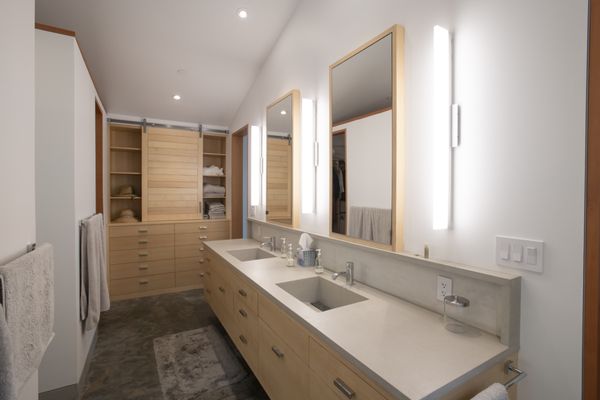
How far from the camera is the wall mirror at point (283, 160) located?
2.44 meters

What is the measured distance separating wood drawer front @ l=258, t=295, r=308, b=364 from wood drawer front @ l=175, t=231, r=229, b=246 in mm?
2634

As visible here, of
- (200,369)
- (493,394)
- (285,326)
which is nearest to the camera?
(493,394)

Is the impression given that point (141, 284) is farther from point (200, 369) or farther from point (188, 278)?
point (200, 369)

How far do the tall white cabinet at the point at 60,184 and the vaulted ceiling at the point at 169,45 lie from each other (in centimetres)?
68

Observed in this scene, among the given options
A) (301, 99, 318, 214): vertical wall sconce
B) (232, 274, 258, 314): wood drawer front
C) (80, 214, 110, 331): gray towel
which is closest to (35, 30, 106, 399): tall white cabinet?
(80, 214, 110, 331): gray towel

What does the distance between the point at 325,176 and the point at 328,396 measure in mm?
1381

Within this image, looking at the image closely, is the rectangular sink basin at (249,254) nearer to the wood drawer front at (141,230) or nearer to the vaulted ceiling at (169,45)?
the wood drawer front at (141,230)

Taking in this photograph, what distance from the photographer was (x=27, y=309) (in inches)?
39.1

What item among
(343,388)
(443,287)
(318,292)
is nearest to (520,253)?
(443,287)

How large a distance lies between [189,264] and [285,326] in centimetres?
305

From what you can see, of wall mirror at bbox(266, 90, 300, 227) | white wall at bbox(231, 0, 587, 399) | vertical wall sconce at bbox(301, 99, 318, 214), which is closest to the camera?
white wall at bbox(231, 0, 587, 399)

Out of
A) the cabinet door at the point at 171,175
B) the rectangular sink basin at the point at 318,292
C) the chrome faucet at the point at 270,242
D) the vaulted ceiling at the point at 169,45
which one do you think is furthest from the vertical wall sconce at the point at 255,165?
the rectangular sink basin at the point at 318,292

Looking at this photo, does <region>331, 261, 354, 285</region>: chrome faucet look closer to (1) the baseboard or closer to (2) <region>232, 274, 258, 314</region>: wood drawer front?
(2) <region>232, 274, 258, 314</region>: wood drawer front

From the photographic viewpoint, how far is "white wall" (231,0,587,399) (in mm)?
939
